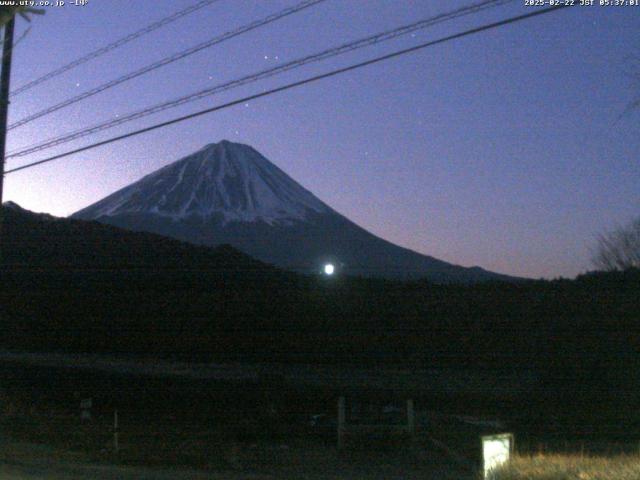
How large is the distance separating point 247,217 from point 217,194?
10256 mm

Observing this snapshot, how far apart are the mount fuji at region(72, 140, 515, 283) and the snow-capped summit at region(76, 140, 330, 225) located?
0.09 metres

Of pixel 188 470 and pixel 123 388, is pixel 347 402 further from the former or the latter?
pixel 188 470

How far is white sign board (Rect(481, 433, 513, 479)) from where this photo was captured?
8633 mm

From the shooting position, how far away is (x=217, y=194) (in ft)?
286

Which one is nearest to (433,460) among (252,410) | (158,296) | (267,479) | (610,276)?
(267,479)

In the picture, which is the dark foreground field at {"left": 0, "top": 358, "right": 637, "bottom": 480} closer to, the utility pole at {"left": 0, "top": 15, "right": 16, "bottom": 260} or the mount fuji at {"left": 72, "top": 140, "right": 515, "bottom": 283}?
the utility pole at {"left": 0, "top": 15, "right": 16, "bottom": 260}

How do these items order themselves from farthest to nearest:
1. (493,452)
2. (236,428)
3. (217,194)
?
(217,194) → (236,428) → (493,452)

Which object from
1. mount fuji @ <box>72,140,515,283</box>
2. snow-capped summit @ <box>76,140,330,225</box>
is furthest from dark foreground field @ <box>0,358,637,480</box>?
snow-capped summit @ <box>76,140,330,225</box>

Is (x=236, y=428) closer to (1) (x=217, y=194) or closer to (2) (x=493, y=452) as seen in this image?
(2) (x=493, y=452)

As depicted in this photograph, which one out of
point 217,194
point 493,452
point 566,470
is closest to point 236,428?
point 493,452

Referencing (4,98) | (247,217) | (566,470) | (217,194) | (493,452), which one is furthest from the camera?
(217,194)

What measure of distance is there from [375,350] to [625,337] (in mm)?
9219

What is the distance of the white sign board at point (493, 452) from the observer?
8633 mm

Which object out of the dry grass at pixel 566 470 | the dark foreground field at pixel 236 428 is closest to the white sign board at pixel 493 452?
the dry grass at pixel 566 470
